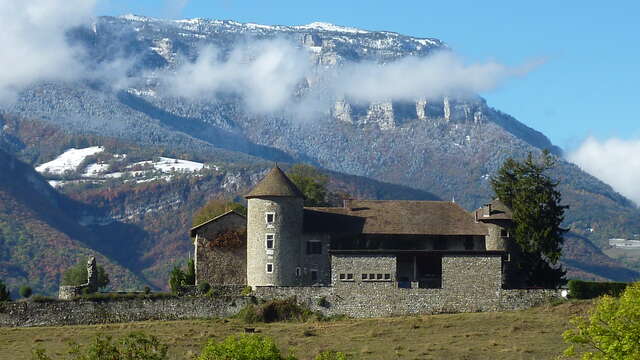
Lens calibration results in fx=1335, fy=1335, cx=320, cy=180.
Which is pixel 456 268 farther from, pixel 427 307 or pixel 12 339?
pixel 12 339

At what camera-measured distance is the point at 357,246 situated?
290ft

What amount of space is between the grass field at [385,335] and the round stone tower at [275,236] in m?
6.34

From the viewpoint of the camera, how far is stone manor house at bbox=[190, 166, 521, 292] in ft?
270

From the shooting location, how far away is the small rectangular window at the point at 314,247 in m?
88.0


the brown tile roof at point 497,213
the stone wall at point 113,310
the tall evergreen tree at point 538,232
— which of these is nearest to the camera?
the stone wall at point 113,310

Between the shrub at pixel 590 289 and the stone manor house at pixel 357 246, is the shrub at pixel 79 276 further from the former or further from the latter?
the shrub at pixel 590 289

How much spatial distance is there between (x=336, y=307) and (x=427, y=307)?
5.62m

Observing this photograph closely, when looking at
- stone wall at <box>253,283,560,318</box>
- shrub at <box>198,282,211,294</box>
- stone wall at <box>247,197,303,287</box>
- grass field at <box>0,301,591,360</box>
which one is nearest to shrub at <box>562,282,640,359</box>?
grass field at <box>0,301,591,360</box>

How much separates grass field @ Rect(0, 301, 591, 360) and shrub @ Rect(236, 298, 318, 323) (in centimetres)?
118

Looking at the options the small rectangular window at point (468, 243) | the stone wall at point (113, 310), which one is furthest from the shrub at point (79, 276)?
the small rectangular window at point (468, 243)

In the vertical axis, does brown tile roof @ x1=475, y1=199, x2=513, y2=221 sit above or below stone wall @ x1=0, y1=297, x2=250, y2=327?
above

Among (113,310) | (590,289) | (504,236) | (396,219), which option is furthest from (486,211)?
(113,310)

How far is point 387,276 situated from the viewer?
8319 centimetres

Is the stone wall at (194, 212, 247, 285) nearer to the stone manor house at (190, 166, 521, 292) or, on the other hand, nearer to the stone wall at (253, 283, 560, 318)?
the stone manor house at (190, 166, 521, 292)
